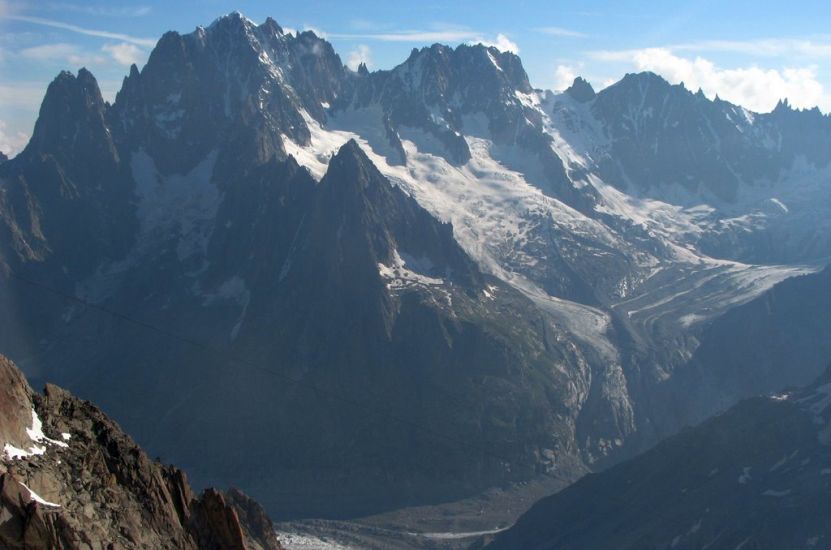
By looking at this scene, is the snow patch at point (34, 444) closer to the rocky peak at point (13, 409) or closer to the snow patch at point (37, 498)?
the rocky peak at point (13, 409)

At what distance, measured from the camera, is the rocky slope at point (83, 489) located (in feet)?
222

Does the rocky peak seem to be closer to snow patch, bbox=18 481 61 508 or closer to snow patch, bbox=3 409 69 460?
snow patch, bbox=3 409 69 460

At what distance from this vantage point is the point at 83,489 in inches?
2970

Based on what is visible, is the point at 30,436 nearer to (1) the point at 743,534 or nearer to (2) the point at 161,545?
(2) the point at 161,545

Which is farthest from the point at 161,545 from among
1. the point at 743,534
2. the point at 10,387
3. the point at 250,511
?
the point at 743,534

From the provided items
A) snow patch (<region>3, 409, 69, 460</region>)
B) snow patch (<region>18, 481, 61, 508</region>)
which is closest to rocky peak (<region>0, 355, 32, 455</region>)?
snow patch (<region>3, 409, 69, 460</region>)

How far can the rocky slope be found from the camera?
6756cm

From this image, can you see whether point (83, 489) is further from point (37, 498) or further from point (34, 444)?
point (37, 498)

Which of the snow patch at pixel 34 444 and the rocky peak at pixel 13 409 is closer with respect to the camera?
the snow patch at pixel 34 444

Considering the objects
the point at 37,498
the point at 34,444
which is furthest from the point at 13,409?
the point at 37,498

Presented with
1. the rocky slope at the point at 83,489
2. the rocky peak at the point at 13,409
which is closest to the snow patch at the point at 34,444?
the rocky slope at the point at 83,489

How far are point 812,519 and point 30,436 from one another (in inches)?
6140

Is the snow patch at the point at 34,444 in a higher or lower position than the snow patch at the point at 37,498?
higher

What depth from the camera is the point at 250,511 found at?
149500 millimetres
